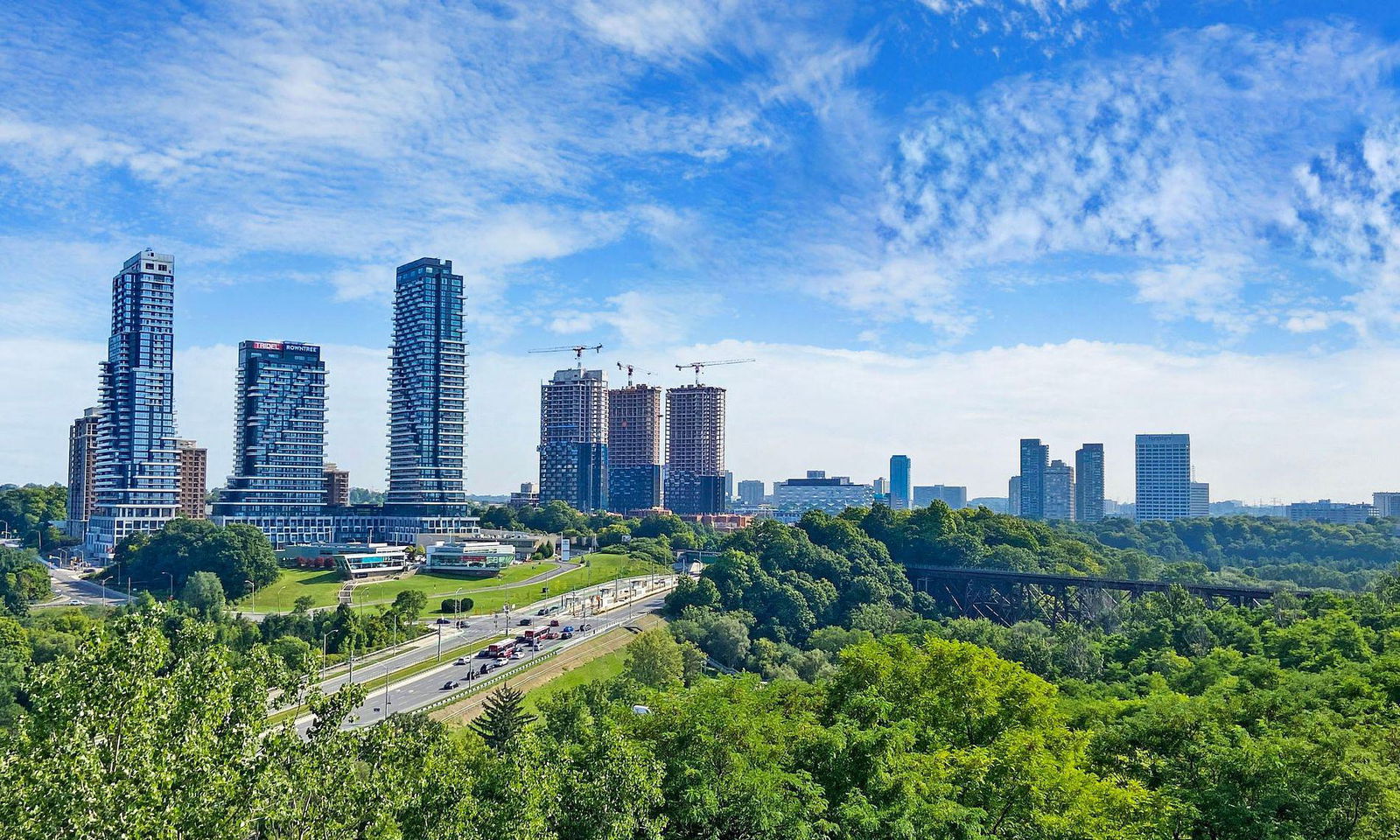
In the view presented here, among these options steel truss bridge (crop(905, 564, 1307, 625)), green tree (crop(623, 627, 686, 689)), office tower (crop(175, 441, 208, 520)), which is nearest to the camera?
green tree (crop(623, 627, 686, 689))

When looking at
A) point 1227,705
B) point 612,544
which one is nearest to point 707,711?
point 1227,705

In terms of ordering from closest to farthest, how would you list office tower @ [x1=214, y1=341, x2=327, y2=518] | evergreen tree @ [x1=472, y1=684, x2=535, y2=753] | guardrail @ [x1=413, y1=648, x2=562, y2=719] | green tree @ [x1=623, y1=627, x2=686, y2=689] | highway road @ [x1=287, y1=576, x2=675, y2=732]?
evergreen tree @ [x1=472, y1=684, x2=535, y2=753]
guardrail @ [x1=413, y1=648, x2=562, y2=719]
highway road @ [x1=287, y1=576, x2=675, y2=732]
green tree @ [x1=623, y1=627, x2=686, y2=689]
office tower @ [x1=214, y1=341, x2=327, y2=518]

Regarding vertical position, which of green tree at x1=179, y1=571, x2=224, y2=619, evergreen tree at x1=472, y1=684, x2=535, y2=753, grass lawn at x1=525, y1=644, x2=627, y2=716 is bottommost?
grass lawn at x1=525, y1=644, x2=627, y2=716

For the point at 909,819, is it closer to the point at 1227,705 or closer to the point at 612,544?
the point at 1227,705

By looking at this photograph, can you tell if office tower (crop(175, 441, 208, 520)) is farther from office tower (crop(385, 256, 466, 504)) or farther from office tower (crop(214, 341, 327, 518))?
office tower (crop(385, 256, 466, 504))

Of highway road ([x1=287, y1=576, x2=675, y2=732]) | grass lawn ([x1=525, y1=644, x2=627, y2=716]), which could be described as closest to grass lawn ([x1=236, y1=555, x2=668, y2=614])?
highway road ([x1=287, y1=576, x2=675, y2=732])

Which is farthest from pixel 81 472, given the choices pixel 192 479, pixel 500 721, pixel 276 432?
pixel 500 721

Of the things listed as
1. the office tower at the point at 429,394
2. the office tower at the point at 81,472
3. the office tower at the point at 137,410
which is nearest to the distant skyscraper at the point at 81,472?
the office tower at the point at 81,472
